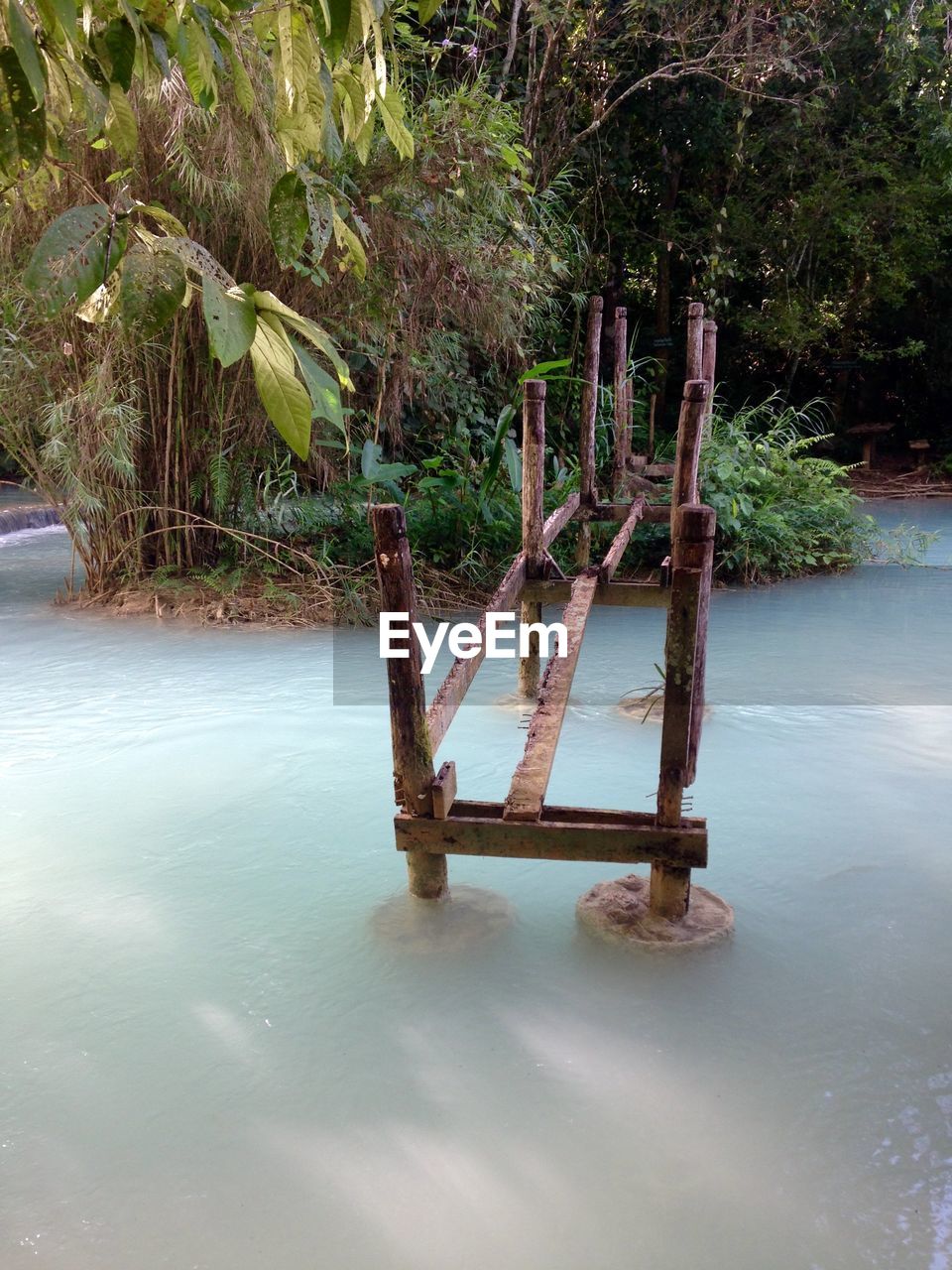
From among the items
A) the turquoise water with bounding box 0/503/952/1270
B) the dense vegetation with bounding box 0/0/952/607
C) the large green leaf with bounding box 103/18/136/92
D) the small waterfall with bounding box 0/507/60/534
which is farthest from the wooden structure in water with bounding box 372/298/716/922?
the small waterfall with bounding box 0/507/60/534

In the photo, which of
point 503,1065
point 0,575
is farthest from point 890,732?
point 0,575

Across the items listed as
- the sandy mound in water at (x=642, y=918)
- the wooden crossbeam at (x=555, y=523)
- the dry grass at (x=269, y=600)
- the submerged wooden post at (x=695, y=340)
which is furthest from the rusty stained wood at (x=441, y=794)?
the dry grass at (x=269, y=600)

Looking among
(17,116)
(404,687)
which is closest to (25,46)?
(17,116)

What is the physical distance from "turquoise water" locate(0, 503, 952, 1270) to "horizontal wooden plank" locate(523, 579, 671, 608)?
0.45 m

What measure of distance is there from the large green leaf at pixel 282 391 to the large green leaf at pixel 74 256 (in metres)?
0.11

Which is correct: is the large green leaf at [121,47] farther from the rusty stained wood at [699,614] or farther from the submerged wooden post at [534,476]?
the submerged wooden post at [534,476]

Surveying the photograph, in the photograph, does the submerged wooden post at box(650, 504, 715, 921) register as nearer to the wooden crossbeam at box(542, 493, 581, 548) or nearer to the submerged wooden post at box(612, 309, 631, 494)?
the wooden crossbeam at box(542, 493, 581, 548)

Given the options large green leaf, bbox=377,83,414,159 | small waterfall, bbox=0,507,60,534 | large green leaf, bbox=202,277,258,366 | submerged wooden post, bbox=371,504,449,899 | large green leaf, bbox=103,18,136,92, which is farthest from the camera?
small waterfall, bbox=0,507,60,534

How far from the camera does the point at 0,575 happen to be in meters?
7.04

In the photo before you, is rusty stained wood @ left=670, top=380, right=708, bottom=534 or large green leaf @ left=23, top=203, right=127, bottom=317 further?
rusty stained wood @ left=670, top=380, right=708, bottom=534

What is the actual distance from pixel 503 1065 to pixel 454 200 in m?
4.63

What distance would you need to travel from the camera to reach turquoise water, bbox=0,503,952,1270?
1.68m

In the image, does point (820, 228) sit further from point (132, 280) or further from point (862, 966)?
point (132, 280)

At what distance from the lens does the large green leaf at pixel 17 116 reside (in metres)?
0.80
